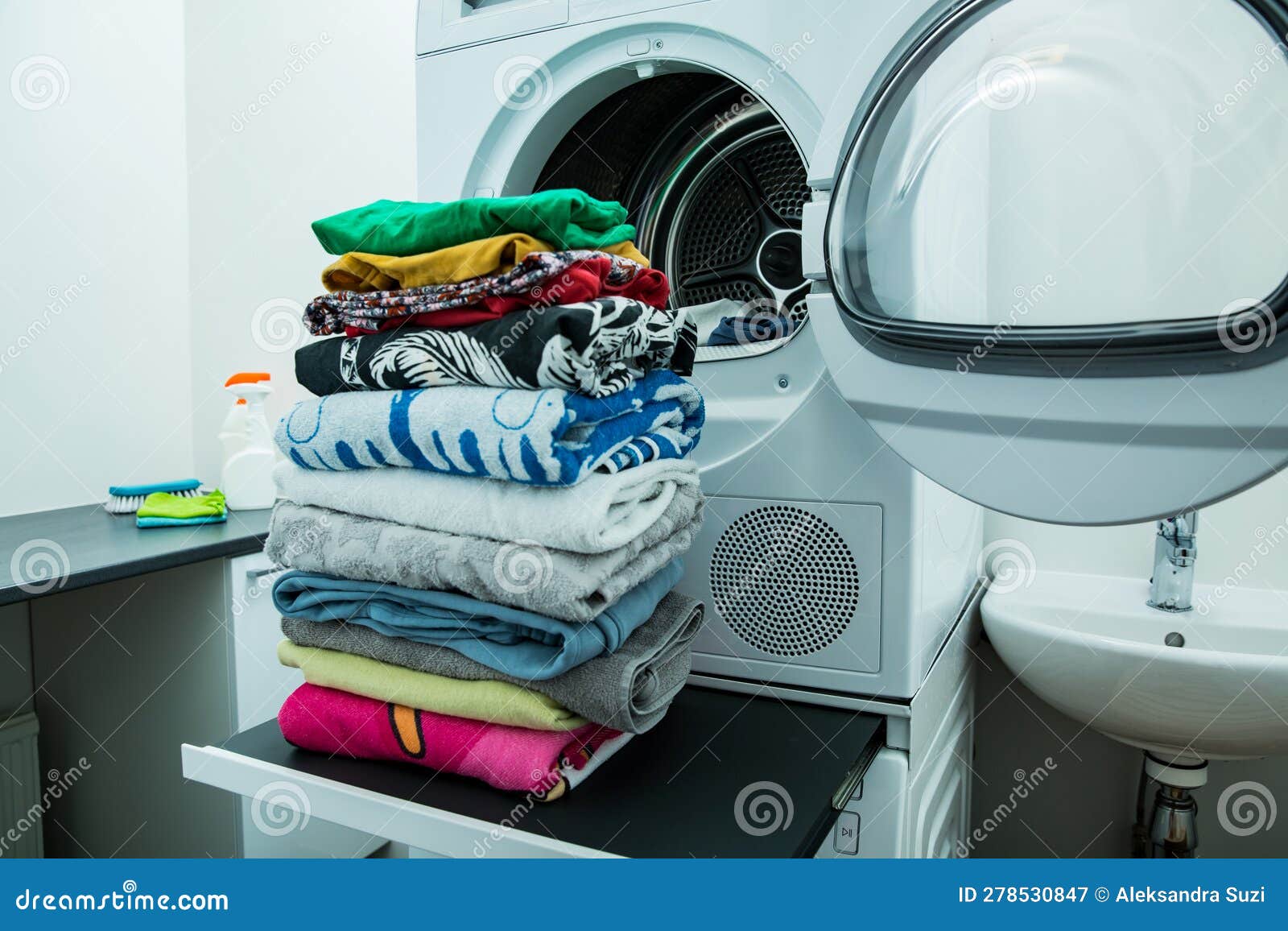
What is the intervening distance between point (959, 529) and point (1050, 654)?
198mm

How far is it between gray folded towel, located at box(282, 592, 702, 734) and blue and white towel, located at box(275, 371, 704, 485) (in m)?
0.15

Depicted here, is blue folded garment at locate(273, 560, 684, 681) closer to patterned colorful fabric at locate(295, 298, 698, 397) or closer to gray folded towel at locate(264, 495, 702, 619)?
gray folded towel at locate(264, 495, 702, 619)

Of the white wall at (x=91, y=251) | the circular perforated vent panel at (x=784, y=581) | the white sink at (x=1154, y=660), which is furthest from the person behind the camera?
the white wall at (x=91, y=251)

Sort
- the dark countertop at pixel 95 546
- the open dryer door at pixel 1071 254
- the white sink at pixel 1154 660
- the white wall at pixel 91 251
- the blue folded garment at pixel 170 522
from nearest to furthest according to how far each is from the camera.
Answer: the open dryer door at pixel 1071 254, the white sink at pixel 1154 660, the dark countertop at pixel 95 546, the blue folded garment at pixel 170 522, the white wall at pixel 91 251

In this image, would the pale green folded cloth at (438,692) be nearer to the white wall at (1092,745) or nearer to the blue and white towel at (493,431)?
the blue and white towel at (493,431)

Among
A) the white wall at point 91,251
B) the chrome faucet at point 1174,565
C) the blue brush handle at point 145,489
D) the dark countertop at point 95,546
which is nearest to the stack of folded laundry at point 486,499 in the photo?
the dark countertop at point 95,546

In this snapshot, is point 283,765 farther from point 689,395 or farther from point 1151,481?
point 1151,481

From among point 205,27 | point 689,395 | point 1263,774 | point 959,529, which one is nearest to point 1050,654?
point 959,529

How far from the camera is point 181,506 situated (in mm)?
1518

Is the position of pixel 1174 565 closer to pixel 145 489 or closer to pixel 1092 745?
pixel 1092 745

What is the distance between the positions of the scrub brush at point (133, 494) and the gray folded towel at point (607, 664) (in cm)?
104

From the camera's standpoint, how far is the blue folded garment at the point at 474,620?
0.64m

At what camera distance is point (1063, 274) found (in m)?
0.76

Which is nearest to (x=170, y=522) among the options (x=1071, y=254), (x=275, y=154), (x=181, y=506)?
(x=181, y=506)
